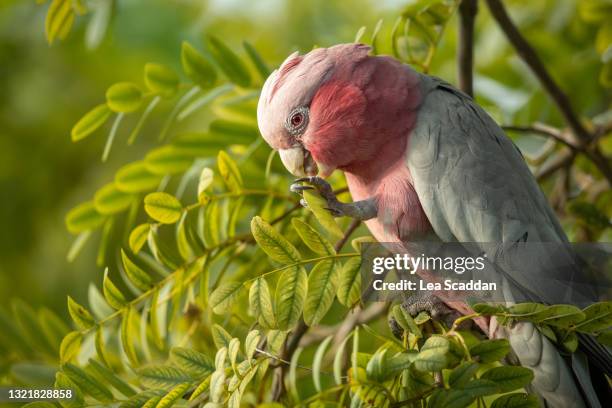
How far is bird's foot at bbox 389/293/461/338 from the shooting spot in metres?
1.20

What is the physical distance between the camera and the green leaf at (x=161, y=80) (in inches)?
58.1

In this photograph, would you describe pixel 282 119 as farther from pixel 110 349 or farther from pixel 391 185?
pixel 110 349

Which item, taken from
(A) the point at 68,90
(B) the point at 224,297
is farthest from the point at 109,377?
(A) the point at 68,90

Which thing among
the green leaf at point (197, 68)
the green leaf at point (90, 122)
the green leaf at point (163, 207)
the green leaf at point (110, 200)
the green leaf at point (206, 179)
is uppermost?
the green leaf at point (197, 68)

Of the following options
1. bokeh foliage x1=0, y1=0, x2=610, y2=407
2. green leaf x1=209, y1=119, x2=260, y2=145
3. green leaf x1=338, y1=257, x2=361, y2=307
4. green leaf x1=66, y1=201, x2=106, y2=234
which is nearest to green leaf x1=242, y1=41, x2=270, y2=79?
bokeh foliage x1=0, y1=0, x2=610, y2=407

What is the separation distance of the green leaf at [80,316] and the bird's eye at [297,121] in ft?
1.51

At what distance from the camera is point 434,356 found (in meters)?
0.93

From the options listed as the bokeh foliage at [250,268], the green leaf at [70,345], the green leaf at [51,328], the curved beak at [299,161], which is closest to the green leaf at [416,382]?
the bokeh foliage at [250,268]

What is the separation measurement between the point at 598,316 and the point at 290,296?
17.0 inches

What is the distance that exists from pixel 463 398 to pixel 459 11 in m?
0.93

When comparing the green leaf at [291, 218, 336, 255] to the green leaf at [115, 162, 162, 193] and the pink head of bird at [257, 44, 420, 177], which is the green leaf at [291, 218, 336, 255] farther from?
the green leaf at [115, 162, 162, 193]

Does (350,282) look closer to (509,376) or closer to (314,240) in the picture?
(314,240)

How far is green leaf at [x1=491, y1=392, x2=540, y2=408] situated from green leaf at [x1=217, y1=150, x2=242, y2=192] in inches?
23.9

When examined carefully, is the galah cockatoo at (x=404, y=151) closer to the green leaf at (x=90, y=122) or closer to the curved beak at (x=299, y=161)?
the curved beak at (x=299, y=161)
